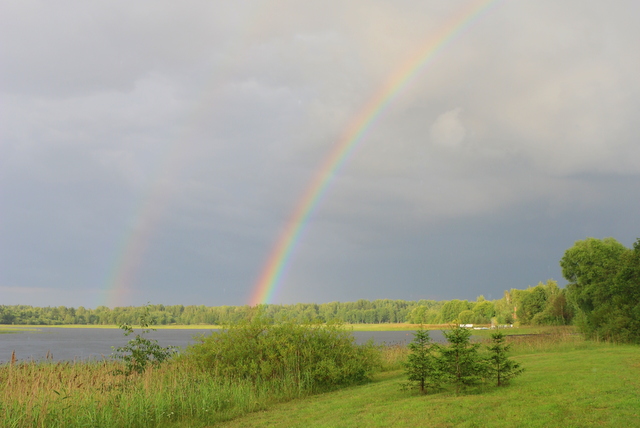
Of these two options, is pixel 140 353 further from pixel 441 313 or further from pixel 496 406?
pixel 441 313

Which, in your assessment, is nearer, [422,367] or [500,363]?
[500,363]

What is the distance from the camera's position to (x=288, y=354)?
19047 millimetres

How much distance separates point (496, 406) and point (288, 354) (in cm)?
947

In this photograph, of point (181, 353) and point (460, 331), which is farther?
point (181, 353)

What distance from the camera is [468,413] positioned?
10.8m

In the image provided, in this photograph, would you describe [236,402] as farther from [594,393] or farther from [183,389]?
[594,393]

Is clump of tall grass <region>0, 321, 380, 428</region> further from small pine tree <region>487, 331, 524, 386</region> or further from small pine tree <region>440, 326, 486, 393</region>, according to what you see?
small pine tree <region>487, 331, 524, 386</region>

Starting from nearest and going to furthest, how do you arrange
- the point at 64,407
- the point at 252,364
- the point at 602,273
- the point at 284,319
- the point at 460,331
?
the point at 64,407 → the point at 460,331 → the point at 252,364 → the point at 284,319 → the point at 602,273

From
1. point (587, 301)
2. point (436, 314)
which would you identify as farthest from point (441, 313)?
point (587, 301)

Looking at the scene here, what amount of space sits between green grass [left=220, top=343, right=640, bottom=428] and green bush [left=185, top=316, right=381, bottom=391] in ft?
6.85

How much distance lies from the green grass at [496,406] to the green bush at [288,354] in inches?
82.2

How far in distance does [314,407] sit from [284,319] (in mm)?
6688

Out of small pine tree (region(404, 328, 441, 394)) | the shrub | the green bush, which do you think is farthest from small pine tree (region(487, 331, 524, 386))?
the shrub

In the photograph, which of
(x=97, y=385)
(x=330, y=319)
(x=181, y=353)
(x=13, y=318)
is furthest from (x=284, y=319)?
(x=13, y=318)
